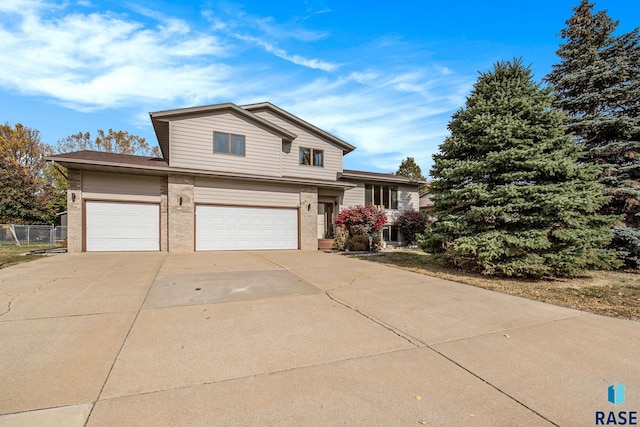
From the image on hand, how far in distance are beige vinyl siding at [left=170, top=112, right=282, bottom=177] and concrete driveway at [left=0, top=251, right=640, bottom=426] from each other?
27.5 feet

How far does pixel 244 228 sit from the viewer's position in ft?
45.2

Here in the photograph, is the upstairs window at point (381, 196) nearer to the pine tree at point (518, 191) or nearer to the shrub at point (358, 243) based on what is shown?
the shrub at point (358, 243)

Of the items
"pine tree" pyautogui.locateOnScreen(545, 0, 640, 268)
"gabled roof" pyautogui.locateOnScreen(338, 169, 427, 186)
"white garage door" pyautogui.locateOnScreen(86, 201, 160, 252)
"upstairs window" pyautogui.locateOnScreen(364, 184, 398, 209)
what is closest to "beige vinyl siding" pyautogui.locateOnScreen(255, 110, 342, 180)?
"gabled roof" pyautogui.locateOnScreen(338, 169, 427, 186)

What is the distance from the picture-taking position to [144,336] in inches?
144

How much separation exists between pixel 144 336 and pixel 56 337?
1.04 meters

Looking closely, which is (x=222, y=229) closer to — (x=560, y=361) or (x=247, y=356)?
(x=247, y=356)

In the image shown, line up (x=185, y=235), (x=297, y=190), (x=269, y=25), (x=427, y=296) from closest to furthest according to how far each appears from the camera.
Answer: (x=427, y=296) → (x=269, y=25) → (x=185, y=235) → (x=297, y=190)

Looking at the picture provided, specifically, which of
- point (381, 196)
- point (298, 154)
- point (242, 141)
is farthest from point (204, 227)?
point (381, 196)

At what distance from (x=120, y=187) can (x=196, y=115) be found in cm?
446

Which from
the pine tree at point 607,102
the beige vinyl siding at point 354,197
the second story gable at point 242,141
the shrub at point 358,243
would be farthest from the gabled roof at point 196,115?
the pine tree at point 607,102

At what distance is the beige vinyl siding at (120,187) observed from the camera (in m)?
11.9

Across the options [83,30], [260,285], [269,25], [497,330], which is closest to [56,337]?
Answer: [260,285]

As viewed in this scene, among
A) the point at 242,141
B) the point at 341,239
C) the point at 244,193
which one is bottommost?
the point at 341,239

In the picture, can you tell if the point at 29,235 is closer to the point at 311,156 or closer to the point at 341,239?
the point at 311,156
